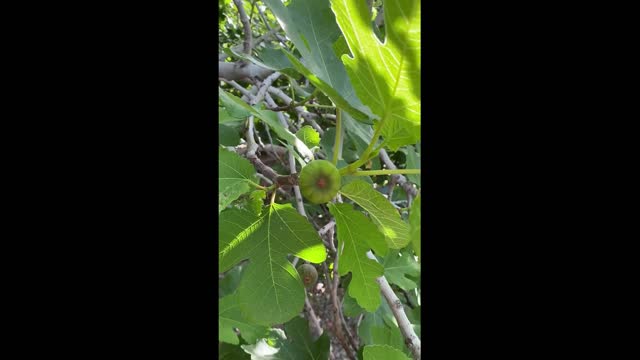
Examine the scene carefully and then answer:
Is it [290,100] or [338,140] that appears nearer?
[338,140]

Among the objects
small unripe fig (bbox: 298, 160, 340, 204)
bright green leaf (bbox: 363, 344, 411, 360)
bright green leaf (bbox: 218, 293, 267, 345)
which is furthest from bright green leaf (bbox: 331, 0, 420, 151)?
bright green leaf (bbox: 218, 293, 267, 345)

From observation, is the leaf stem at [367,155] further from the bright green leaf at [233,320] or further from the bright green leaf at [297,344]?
the bright green leaf at [297,344]

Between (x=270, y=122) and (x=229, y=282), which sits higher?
(x=270, y=122)

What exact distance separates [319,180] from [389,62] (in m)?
0.27

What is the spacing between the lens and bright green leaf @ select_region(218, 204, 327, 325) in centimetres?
93

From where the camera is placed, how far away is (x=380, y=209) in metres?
0.97

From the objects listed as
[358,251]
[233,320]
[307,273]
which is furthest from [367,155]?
[307,273]

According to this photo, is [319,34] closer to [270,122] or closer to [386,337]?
[270,122]

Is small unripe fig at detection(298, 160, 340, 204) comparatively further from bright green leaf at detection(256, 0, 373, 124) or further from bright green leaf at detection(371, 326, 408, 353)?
bright green leaf at detection(371, 326, 408, 353)
